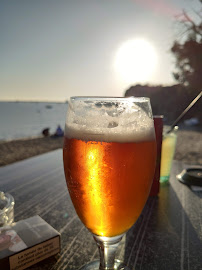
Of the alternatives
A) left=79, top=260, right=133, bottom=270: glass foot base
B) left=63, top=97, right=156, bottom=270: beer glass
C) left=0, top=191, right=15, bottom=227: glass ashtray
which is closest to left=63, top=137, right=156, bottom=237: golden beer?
left=63, top=97, right=156, bottom=270: beer glass

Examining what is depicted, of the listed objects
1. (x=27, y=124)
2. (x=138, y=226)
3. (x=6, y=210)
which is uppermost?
(x=6, y=210)

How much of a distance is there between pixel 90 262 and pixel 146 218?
1.10 feet

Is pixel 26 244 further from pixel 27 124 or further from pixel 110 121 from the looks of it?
pixel 27 124

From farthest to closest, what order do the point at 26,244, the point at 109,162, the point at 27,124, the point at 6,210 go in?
1. the point at 27,124
2. the point at 6,210
3. the point at 26,244
4. the point at 109,162

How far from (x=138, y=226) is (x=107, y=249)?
28cm

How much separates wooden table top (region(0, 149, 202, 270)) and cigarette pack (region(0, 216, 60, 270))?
0.11 feet

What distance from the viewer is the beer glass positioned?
581mm

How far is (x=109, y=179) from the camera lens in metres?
0.58

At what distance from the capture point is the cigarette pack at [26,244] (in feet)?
2.13

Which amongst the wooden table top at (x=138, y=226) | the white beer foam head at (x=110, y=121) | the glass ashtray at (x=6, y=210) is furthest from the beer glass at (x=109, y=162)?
the glass ashtray at (x=6, y=210)

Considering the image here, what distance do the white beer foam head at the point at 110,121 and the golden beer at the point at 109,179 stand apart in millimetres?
16

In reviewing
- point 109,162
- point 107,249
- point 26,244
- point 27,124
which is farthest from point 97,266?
point 27,124

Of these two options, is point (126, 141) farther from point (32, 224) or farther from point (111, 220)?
point (32, 224)

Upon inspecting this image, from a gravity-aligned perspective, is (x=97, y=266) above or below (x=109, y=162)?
below
